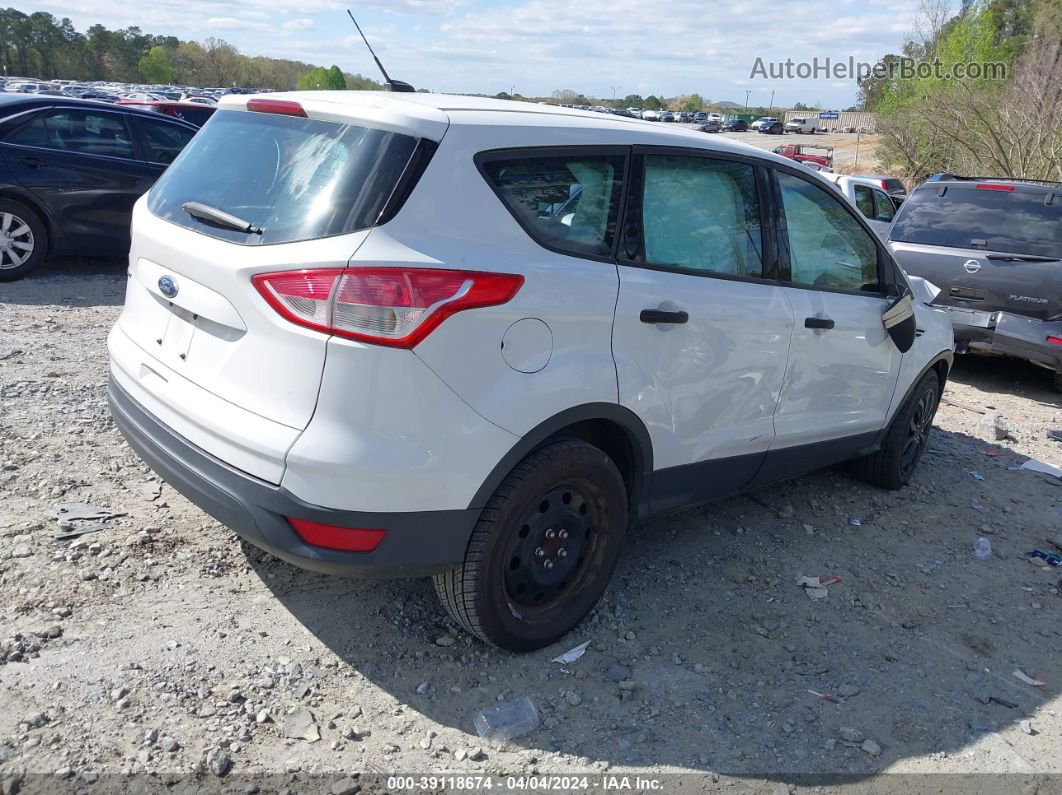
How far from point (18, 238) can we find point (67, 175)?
2.53 feet

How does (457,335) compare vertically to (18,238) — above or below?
above

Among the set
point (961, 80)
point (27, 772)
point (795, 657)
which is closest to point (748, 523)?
point (795, 657)

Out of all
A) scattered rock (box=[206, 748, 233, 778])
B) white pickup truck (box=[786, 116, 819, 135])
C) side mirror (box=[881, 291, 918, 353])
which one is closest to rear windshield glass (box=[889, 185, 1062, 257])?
side mirror (box=[881, 291, 918, 353])

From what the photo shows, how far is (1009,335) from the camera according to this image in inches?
288

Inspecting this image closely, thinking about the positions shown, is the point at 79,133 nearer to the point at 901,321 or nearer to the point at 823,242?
the point at 823,242

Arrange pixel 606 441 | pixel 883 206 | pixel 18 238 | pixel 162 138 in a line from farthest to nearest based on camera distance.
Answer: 1. pixel 883 206
2. pixel 162 138
3. pixel 18 238
4. pixel 606 441

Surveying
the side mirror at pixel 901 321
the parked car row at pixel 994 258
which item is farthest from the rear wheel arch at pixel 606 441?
the parked car row at pixel 994 258

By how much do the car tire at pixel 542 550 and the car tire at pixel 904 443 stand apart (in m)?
2.38

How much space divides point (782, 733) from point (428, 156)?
2266 millimetres

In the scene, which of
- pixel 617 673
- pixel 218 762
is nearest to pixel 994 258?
pixel 617 673

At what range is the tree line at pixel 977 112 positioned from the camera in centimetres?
1842

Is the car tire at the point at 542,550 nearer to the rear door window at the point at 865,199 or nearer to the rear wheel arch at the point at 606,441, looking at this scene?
the rear wheel arch at the point at 606,441

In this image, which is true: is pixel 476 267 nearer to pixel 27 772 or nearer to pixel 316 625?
pixel 316 625

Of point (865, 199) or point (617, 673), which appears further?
point (865, 199)
